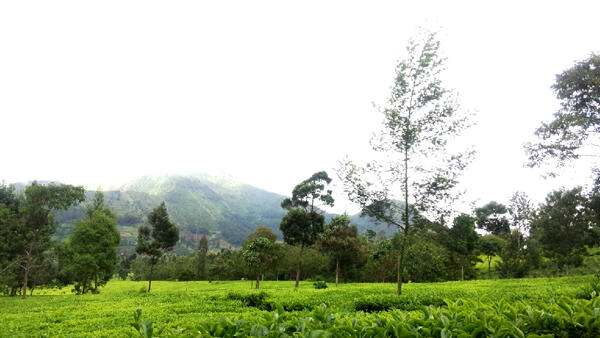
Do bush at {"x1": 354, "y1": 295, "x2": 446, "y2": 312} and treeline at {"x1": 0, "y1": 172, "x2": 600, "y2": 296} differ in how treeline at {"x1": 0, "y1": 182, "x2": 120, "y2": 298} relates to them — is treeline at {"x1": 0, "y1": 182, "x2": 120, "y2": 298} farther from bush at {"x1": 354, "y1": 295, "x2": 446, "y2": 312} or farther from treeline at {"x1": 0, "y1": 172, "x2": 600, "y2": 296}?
bush at {"x1": 354, "y1": 295, "x2": 446, "y2": 312}

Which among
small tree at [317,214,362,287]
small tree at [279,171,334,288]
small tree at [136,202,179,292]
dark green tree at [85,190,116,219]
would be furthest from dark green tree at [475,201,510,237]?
dark green tree at [85,190,116,219]

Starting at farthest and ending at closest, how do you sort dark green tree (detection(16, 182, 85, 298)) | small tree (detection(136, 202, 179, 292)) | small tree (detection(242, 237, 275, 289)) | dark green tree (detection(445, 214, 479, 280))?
dark green tree (detection(445, 214, 479, 280)) < small tree (detection(242, 237, 275, 289)) < small tree (detection(136, 202, 179, 292)) < dark green tree (detection(16, 182, 85, 298))

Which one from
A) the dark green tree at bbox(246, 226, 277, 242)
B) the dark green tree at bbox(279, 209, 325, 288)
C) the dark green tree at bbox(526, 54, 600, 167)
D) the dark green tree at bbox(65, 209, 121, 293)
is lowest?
the dark green tree at bbox(65, 209, 121, 293)

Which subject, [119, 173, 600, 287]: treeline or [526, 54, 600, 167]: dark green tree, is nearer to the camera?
[526, 54, 600, 167]: dark green tree

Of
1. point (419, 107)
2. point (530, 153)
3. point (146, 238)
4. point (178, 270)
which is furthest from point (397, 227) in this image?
point (178, 270)

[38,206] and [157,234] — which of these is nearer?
[38,206]

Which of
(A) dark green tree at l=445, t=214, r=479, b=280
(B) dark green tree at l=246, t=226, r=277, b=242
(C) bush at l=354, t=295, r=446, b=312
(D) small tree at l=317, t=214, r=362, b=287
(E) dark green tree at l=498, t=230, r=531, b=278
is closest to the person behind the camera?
(C) bush at l=354, t=295, r=446, b=312

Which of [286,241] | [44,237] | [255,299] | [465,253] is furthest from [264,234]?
[465,253]

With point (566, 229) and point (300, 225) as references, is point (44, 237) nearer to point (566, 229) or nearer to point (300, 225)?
point (300, 225)

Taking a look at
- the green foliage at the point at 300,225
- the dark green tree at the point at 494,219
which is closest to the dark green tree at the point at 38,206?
the green foliage at the point at 300,225

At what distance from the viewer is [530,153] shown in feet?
70.1

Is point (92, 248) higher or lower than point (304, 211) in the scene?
lower

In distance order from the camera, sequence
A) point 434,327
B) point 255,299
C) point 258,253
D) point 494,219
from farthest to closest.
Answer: point 494,219 → point 258,253 → point 255,299 → point 434,327

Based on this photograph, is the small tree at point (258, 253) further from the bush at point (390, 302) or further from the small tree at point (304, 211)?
the bush at point (390, 302)
